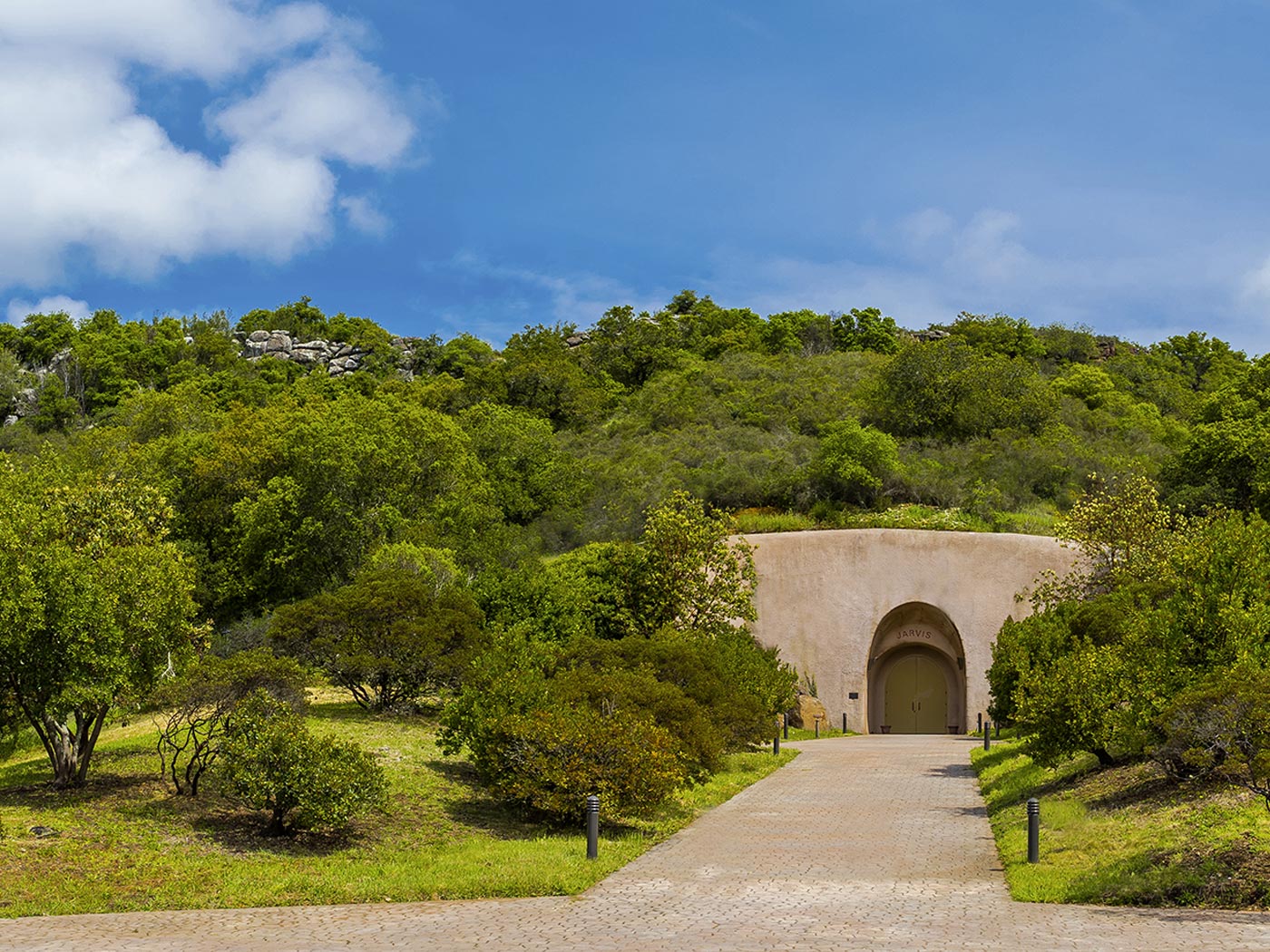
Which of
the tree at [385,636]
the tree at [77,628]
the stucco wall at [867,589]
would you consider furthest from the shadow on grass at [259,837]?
the stucco wall at [867,589]

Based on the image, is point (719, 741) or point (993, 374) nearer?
point (719, 741)

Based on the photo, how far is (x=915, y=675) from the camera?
36.0m

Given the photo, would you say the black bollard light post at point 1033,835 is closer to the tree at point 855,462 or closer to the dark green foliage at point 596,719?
the dark green foliage at point 596,719

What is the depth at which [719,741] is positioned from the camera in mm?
17656

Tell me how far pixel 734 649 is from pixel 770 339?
5192cm

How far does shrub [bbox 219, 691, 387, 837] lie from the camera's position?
43.5 ft

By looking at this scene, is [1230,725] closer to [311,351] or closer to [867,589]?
[867,589]

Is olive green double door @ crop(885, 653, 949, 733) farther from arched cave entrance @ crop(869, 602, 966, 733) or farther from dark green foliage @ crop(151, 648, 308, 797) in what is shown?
dark green foliage @ crop(151, 648, 308, 797)

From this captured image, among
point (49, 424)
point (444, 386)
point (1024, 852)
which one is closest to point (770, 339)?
point (444, 386)

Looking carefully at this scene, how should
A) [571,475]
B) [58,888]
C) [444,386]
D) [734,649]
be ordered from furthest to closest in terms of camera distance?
[444,386] → [571,475] → [734,649] → [58,888]

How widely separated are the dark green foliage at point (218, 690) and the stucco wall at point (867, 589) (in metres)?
20.9

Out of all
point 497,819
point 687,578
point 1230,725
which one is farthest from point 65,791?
point 687,578

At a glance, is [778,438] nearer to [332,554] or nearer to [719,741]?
[332,554]

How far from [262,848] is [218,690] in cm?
230
